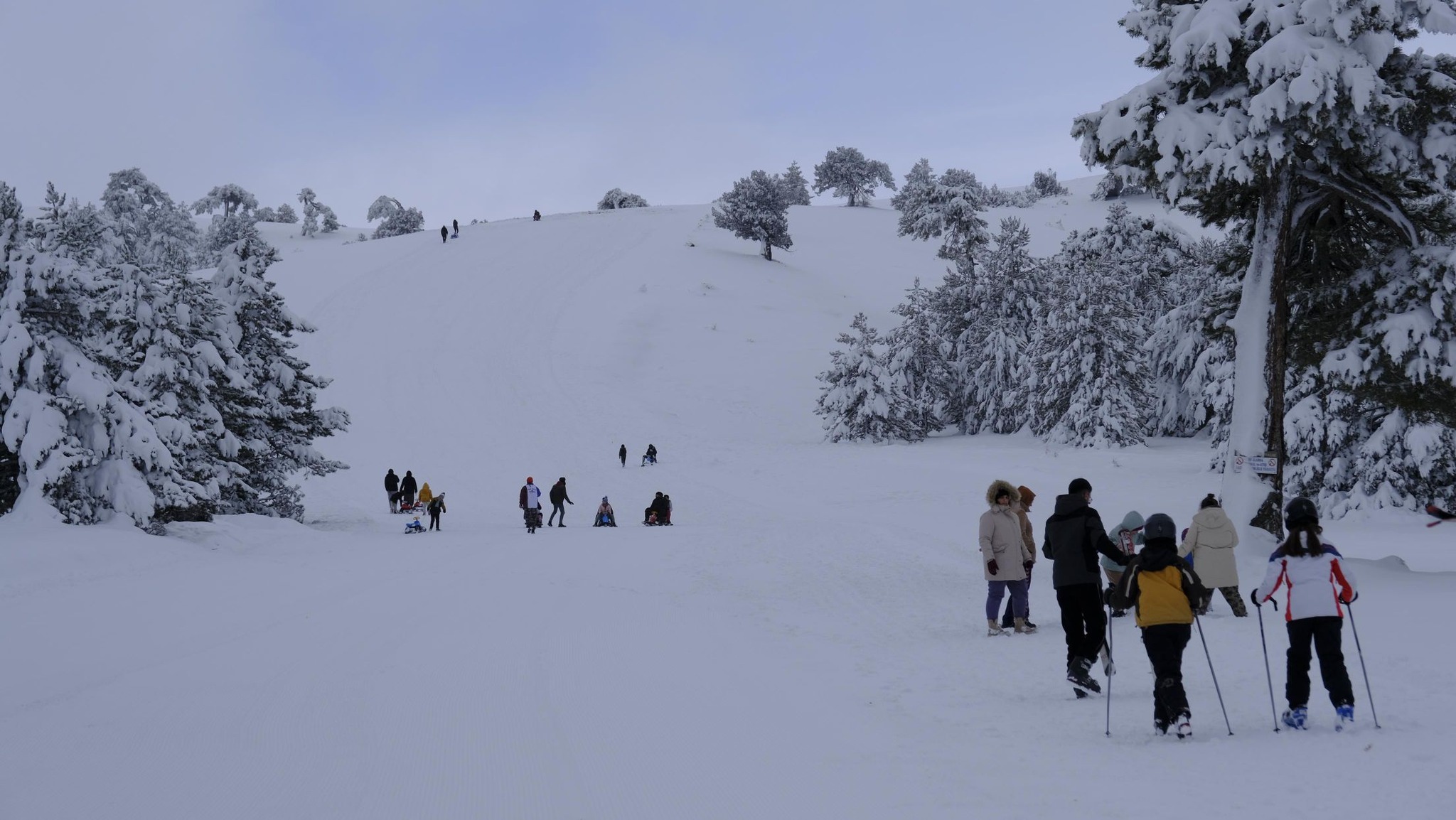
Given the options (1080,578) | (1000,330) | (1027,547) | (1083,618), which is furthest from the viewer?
(1000,330)

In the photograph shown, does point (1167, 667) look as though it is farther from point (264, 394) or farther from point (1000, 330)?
point (1000, 330)

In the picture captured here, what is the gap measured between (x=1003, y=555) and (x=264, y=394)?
19.7 metres

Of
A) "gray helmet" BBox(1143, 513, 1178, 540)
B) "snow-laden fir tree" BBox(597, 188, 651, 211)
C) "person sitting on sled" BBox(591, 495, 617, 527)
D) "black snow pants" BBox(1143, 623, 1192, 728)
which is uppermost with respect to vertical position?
"snow-laden fir tree" BBox(597, 188, 651, 211)

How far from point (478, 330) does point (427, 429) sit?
18.7 metres

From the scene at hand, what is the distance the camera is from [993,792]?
5.57 metres

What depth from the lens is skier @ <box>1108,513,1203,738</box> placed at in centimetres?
673

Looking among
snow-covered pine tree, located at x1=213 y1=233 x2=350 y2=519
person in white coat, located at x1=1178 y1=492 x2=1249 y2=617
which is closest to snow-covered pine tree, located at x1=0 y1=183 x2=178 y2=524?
snow-covered pine tree, located at x1=213 y1=233 x2=350 y2=519

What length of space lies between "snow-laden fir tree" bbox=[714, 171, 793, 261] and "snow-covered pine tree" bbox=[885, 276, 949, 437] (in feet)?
127

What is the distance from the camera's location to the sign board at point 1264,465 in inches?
573

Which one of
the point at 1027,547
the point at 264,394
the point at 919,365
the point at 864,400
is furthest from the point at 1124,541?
the point at 919,365

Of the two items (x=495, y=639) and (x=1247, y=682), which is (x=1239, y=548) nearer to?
(x=1247, y=682)

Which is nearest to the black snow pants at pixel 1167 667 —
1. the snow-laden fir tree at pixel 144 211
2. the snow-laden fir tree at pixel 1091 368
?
the snow-laden fir tree at pixel 1091 368

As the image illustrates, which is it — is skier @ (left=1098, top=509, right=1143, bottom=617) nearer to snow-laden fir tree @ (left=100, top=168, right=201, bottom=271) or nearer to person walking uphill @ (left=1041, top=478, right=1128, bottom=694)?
person walking uphill @ (left=1041, top=478, right=1128, bottom=694)

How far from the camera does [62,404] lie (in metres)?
15.0
